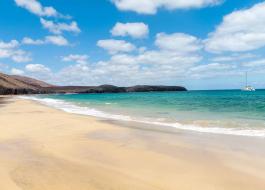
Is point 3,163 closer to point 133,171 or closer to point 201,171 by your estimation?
point 133,171

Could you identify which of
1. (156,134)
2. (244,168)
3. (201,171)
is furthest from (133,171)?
(156,134)

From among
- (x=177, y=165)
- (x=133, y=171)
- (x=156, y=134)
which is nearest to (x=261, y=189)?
(x=177, y=165)

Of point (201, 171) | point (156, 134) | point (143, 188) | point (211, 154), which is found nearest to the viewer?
point (143, 188)

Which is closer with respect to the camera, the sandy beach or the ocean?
→ the sandy beach

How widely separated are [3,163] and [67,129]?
21.8 ft

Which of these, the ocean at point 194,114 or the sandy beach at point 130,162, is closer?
the sandy beach at point 130,162

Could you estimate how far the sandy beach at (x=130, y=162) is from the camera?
5.74m

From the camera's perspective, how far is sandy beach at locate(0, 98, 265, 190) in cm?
574

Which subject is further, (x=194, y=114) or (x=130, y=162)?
(x=194, y=114)

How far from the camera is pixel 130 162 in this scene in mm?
7461

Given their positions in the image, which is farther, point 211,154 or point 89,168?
point 211,154

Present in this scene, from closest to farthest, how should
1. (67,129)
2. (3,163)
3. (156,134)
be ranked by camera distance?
(3,163) → (156,134) → (67,129)

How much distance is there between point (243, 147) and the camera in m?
9.36

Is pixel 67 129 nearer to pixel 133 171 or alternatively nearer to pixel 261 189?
pixel 133 171
